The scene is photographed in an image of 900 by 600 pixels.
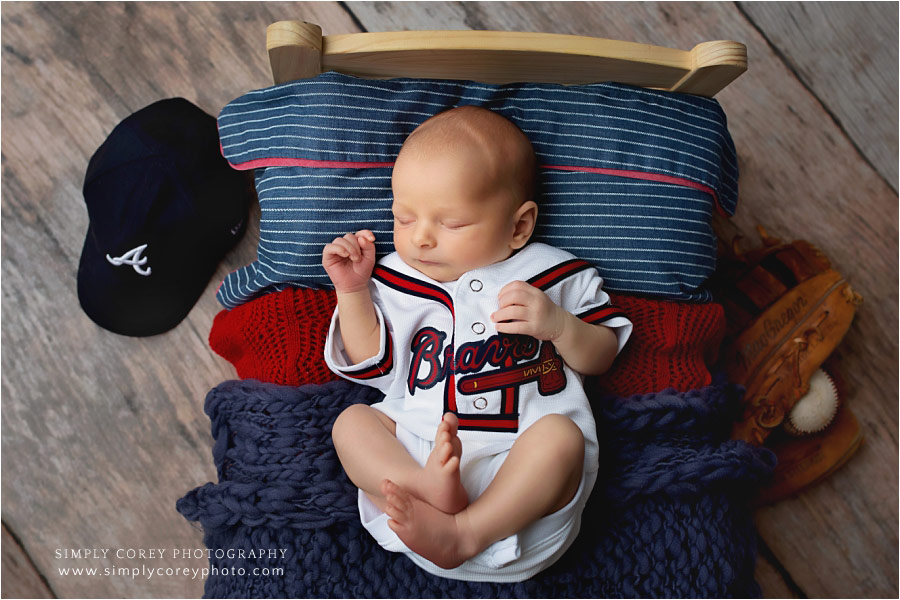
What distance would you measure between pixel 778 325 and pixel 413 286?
2.46ft

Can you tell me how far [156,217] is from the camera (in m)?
1.23

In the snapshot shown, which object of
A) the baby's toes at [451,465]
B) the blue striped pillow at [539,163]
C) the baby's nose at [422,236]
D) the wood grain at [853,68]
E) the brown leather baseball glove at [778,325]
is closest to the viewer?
the baby's toes at [451,465]

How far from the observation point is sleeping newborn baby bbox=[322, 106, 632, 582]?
2.87ft

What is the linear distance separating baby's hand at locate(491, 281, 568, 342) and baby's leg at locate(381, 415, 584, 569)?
14cm

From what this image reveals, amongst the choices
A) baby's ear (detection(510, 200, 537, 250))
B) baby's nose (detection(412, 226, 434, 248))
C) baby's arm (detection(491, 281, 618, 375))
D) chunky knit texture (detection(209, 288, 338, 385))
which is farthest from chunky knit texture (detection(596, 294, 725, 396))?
chunky knit texture (detection(209, 288, 338, 385))

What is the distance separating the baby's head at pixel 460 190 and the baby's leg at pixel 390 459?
0.25m

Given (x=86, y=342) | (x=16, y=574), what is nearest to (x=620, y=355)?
(x=86, y=342)

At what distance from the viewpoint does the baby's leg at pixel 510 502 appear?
0.85 meters

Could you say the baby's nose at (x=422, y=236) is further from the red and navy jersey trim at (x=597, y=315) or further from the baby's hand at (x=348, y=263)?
the red and navy jersey trim at (x=597, y=315)

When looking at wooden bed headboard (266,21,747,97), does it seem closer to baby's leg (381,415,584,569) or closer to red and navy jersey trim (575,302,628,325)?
red and navy jersey trim (575,302,628,325)

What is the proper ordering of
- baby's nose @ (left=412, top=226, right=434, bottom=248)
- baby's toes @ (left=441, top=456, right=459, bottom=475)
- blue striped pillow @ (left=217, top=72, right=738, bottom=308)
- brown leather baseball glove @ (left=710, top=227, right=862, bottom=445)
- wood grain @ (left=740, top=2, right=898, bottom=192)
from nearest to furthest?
baby's toes @ (left=441, top=456, right=459, bottom=475) < baby's nose @ (left=412, top=226, right=434, bottom=248) < blue striped pillow @ (left=217, top=72, right=738, bottom=308) < brown leather baseball glove @ (left=710, top=227, right=862, bottom=445) < wood grain @ (left=740, top=2, right=898, bottom=192)

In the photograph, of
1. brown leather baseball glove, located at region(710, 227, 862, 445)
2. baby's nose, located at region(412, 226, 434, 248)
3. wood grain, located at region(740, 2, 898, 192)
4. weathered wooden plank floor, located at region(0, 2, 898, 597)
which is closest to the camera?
baby's nose, located at region(412, 226, 434, 248)

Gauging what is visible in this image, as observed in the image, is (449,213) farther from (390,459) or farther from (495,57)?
(390,459)

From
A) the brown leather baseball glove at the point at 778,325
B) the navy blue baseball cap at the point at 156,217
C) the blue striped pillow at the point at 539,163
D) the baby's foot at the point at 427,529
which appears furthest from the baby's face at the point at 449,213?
the brown leather baseball glove at the point at 778,325
